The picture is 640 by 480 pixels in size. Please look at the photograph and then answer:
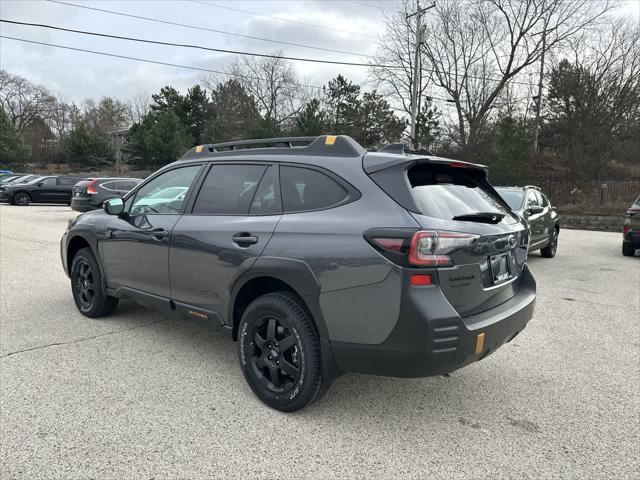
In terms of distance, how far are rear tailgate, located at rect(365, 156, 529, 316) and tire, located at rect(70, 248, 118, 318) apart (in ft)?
11.0

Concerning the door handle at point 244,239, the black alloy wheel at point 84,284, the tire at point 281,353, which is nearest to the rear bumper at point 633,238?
the tire at point 281,353

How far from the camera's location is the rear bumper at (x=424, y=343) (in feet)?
8.11

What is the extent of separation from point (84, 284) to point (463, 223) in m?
4.10

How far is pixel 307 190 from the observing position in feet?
10.1

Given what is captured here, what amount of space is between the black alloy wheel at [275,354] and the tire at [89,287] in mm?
2374

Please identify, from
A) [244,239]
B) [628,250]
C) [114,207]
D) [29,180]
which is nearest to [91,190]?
[29,180]

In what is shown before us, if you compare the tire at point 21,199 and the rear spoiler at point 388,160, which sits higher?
the rear spoiler at point 388,160

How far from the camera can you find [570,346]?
443 cm

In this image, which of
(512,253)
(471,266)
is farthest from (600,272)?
(471,266)

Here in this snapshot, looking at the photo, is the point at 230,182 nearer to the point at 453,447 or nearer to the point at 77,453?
the point at 77,453

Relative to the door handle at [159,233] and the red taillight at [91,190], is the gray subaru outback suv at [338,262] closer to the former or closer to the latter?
the door handle at [159,233]

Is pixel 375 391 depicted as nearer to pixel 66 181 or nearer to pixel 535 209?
pixel 535 209

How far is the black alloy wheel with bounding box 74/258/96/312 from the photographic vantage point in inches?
193

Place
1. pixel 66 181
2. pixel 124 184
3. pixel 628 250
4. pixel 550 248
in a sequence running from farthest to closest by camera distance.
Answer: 1. pixel 66 181
2. pixel 124 184
3. pixel 628 250
4. pixel 550 248
